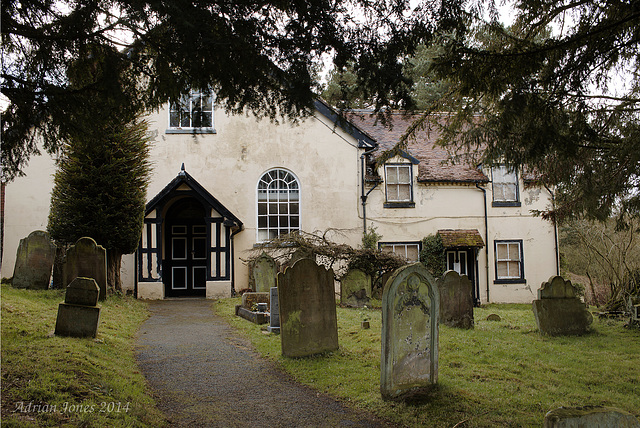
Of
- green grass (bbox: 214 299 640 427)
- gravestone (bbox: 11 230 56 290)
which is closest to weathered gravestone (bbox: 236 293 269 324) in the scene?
green grass (bbox: 214 299 640 427)

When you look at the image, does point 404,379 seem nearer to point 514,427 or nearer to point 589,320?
point 514,427

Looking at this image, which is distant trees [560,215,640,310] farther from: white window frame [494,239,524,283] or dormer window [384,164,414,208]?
dormer window [384,164,414,208]

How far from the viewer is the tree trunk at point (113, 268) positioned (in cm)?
1532

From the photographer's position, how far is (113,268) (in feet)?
51.2

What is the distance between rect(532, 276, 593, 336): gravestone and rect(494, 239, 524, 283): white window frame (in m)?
11.0

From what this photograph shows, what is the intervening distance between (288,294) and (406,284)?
267cm

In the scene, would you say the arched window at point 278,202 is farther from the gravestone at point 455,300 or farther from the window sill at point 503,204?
the gravestone at point 455,300

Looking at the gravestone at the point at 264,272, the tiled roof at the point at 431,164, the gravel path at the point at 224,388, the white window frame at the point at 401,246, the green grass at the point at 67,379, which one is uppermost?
the tiled roof at the point at 431,164

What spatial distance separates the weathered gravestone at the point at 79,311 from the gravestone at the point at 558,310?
8.58 metres

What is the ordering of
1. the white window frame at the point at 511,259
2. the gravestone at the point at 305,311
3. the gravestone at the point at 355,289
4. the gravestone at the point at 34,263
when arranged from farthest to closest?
the white window frame at the point at 511,259 < the gravestone at the point at 355,289 < the gravestone at the point at 34,263 < the gravestone at the point at 305,311

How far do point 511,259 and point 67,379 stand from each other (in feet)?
63.9

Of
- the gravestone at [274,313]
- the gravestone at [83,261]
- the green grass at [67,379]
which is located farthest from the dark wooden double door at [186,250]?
the green grass at [67,379]

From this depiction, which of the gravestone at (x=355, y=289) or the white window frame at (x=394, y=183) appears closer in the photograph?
the gravestone at (x=355, y=289)

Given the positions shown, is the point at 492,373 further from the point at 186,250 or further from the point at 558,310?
the point at 186,250
